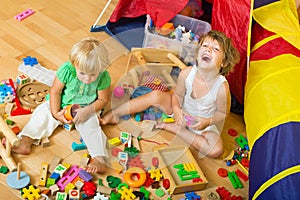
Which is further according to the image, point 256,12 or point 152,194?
point 256,12

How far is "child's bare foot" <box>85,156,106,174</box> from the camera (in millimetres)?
1183

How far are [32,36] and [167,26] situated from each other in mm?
525

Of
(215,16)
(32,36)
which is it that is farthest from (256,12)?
(32,36)

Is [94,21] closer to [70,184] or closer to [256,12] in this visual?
[256,12]

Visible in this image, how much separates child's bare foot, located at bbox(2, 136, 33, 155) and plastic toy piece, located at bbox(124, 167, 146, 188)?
0.30m

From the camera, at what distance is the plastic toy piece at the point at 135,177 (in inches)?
46.3

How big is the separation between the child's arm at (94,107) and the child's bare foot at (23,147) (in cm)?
15

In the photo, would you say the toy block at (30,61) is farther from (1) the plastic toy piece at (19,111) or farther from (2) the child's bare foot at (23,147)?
(2) the child's bare foot at (23,147)

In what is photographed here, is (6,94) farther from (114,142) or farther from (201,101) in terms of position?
(201,101)

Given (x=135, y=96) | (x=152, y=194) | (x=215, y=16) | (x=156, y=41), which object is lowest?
(x=152, y=194)

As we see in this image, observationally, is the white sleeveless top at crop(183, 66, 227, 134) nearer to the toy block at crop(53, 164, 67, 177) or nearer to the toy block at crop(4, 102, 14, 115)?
the toy block at crop(53, 164, 67, 177)

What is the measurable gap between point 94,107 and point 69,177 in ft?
0.78

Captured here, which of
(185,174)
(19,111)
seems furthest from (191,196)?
(19,111)

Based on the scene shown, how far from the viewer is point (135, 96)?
140cm
